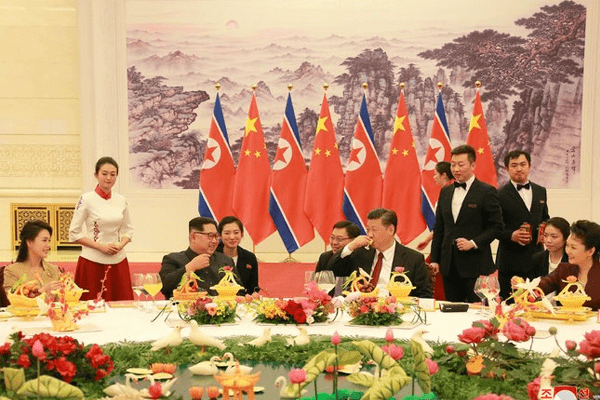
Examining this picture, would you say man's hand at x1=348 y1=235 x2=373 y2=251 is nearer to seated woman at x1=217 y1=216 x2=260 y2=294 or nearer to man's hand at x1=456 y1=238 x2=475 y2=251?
seated woman at x1=217 y1=216 x2=260 y2=294

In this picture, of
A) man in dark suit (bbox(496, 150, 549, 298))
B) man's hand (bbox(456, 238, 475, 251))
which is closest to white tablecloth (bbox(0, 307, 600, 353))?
man's hand (bbox(456, 238, 475, 251))

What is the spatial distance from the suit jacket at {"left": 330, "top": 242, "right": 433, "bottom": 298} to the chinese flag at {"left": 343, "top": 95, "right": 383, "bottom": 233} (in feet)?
12.5

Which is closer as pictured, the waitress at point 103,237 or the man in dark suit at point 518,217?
the waitress at point 103,237

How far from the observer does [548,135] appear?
34.5ft

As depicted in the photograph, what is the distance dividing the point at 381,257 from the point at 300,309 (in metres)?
1.38

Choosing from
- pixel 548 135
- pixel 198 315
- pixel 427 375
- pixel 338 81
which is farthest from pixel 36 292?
pixel 548 135

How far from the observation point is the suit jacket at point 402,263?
4473mm

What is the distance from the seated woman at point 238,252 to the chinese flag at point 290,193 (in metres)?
3.50

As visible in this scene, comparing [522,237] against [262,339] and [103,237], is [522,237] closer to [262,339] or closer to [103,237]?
[103,237]

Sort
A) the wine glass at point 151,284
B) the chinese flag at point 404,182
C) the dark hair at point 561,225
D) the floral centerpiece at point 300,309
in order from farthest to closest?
the chinese flag at point 404,182, the dark hair at point 561,225, the wine glass at point 151,284, the floral centerpiece at point 300,309

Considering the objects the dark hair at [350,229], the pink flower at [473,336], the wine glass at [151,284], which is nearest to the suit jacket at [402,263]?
the dark hair at [350,229]

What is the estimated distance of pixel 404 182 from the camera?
8.60m

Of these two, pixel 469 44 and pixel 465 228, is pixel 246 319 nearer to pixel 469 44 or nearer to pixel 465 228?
pixel 465 228

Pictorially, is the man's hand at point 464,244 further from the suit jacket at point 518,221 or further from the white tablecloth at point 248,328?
the white tablecloth at point 248,328
